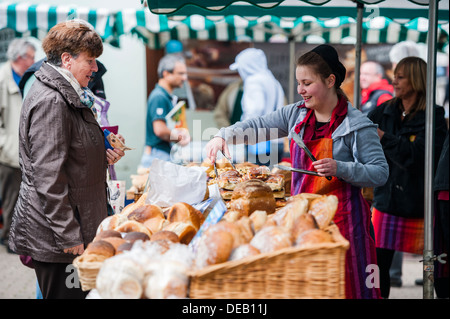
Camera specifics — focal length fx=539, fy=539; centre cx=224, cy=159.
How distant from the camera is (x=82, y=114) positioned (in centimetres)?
261

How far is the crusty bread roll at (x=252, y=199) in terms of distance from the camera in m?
2.26

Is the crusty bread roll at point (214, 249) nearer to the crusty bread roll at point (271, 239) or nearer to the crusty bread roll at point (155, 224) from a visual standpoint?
the crusty bread roll at point (271, 239)

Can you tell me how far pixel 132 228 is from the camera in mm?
2043

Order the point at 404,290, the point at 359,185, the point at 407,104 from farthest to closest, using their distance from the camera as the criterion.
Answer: the point at 404,290 → the point at 407,104 → the point at 359,185

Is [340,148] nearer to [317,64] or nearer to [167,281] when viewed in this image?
[317,64]

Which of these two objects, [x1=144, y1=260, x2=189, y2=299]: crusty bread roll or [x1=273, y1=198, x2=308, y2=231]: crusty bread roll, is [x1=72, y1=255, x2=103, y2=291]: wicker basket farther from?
[x1=273, y1=198, x2=308, y2=231]: crusty bread roll

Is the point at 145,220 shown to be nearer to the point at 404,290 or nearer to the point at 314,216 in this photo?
the point at 314,216

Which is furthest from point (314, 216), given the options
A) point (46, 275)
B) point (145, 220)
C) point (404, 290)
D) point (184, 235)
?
point (404, 290)

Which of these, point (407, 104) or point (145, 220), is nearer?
point (145, 220)

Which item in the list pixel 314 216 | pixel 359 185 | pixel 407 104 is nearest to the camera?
pixel 314 216

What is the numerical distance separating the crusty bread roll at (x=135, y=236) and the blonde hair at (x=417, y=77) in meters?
2.53

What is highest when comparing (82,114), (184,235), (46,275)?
(82,114)

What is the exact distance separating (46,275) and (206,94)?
6.55 metres

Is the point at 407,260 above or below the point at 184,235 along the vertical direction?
below
